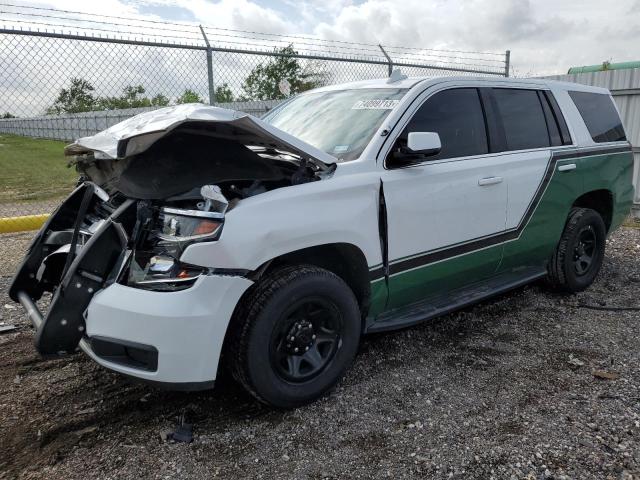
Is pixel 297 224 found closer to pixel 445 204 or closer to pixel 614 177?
pixel 445 204

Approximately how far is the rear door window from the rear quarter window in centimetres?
63

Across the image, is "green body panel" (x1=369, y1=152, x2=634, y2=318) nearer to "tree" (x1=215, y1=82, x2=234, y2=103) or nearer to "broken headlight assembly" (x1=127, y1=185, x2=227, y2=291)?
"broken headlight assembly" (x1=127, y1=185, x2=227, y2=291)

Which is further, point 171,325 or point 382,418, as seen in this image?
point 382,418

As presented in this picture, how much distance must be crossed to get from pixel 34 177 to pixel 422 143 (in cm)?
1588

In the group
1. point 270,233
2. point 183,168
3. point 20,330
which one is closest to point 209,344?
point 270,233

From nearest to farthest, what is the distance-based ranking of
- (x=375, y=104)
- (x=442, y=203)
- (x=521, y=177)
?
1. (x=442, y=203)
2. (x=375, y=104)
3. (x=521, y=177)

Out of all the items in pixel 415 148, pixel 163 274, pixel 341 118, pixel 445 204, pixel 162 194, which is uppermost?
pixel 341 118

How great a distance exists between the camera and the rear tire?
469 centimetres

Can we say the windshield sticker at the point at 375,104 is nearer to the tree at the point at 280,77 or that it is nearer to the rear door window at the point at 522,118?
the rear door window at the point at 522,118

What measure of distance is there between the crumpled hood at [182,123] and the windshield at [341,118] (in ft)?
1.25

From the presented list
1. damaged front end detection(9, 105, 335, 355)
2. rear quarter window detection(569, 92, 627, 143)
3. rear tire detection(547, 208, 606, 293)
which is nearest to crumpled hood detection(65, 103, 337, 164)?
damaged front end detection(9, 105, 335, 355)

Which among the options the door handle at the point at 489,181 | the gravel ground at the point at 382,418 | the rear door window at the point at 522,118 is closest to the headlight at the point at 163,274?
the gravel ground at the point at 382,418

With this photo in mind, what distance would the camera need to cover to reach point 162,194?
269cm

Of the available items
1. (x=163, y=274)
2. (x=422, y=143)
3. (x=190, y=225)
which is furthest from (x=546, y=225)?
(x=163, y=274)
